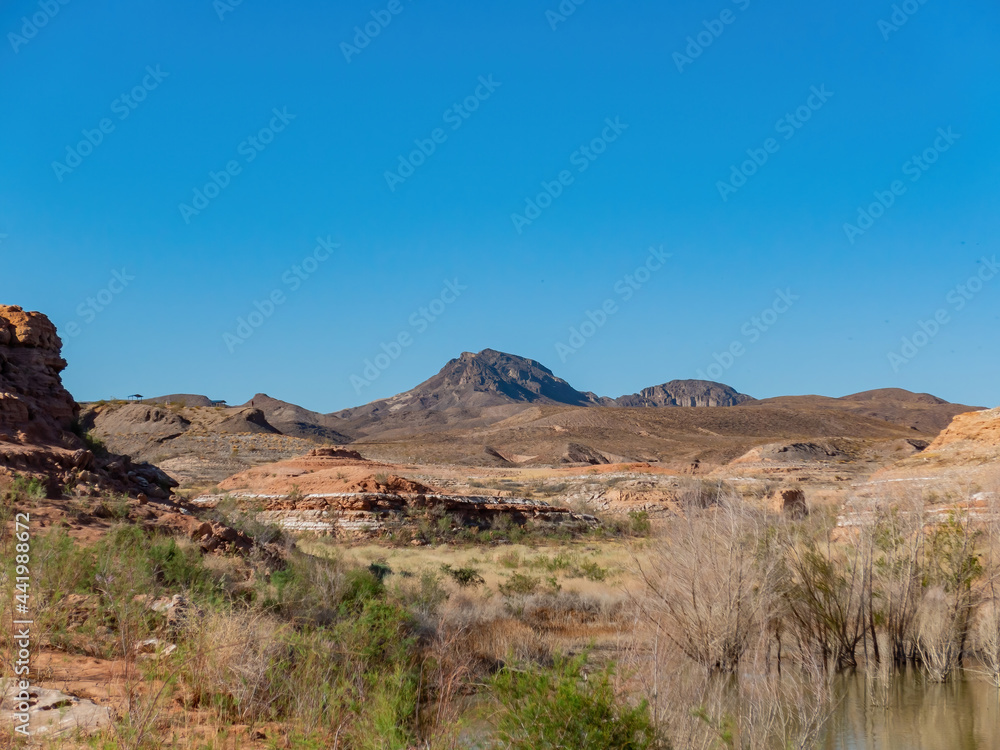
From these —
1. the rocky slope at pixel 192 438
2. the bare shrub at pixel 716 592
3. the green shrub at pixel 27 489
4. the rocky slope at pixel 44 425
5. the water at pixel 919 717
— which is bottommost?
the water at pixel 919 717

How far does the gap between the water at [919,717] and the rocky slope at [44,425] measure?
11540 millimetres

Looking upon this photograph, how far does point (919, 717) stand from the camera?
917 centimetres

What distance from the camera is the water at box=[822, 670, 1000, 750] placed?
839 centimetres

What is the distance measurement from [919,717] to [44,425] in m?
14.5

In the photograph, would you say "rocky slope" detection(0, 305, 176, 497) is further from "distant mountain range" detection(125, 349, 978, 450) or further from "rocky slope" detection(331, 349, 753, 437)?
"rocky slope" detection(331, 349, 753, 437)

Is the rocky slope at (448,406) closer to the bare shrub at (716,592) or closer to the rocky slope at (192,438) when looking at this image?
the rocky slope at (192,438)

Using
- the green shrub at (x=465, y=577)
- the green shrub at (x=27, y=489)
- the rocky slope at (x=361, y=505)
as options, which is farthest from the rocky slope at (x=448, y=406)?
the green shrub at (x=27, y=489)

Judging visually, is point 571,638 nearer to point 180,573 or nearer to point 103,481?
point 180,573

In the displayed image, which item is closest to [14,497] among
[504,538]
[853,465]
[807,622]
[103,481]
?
[103,481]

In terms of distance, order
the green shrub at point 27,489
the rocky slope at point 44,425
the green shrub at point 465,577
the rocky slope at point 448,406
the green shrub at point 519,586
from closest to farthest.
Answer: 1. the green shrub at point 27,489
2. the rocky slope at point 44,425
3. the green shrub at point 519,586
4. the green shrub at point 465,577
5. the rocky slope at point 448,406

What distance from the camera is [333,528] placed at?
23.0m

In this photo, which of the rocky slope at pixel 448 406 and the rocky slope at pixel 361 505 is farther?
the rocky slope at pixel 448 406

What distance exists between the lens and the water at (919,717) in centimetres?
839

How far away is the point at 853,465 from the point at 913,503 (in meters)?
37.9
